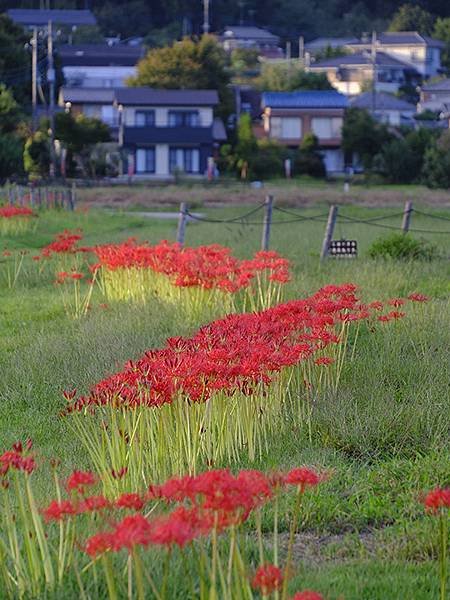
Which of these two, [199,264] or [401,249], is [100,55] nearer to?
[401,249]

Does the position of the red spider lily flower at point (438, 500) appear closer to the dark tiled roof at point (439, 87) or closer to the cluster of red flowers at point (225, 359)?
the cluster of red flowers at point (225, 359)

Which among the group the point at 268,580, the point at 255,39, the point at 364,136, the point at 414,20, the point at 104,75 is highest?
the point at 414,20

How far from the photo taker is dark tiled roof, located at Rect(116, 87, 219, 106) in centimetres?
5819

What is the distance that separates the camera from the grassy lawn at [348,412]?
5574 millimetres

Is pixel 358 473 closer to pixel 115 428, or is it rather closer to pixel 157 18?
pixel 115 428

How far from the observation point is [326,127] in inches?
2478

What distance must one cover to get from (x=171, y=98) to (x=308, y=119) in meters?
7.66

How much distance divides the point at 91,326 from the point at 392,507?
608cm

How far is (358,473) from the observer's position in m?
6.77

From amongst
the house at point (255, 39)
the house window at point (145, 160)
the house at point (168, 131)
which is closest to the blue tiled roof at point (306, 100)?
the house at point (168, 131)

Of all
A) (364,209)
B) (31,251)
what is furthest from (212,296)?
(364,209)

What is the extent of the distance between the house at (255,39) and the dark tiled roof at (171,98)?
35.8 m

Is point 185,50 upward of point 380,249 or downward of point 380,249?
upward

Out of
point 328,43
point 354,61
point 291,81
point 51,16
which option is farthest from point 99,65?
point 328,43
